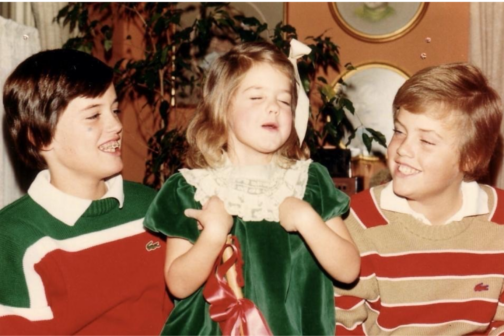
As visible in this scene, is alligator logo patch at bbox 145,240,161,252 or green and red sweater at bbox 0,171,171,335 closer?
green and red sweater at bbox 0,171,171,335

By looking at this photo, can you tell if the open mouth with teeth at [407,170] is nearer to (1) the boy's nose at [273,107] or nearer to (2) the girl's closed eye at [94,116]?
(1) the boy's nose at [273,107]

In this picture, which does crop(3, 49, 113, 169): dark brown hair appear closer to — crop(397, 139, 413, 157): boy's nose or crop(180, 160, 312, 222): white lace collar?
crop(180, 160, 312, 222): white lace collar

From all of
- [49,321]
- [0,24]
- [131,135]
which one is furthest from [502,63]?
[49,321]

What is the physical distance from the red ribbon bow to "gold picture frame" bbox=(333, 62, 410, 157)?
308 cm

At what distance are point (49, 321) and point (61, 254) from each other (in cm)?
20

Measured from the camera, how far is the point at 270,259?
1.66 metres

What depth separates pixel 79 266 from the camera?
1.78 meters

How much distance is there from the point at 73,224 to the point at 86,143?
0.84 feet

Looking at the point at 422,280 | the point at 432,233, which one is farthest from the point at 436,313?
the point at 432,233

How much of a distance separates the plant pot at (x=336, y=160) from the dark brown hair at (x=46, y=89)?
6.84 feet

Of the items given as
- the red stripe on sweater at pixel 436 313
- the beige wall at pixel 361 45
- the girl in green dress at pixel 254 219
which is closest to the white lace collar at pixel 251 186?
the girl in green dress at pixel 254 219

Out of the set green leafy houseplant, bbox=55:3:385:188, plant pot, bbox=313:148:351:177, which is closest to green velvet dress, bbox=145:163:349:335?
green leafy houseplant, bbox=55:3:385:188

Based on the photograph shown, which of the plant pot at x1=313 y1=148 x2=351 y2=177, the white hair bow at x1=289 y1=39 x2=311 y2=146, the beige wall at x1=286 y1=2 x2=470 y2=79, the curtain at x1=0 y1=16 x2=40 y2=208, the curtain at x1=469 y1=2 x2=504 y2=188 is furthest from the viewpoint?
the beige wall at x1=286 y1=2 x2=470 y2=79

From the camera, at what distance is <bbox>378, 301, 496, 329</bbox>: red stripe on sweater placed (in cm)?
186
